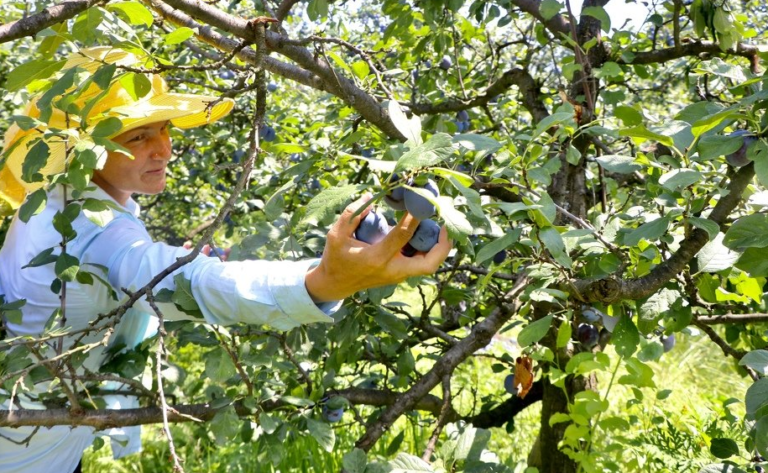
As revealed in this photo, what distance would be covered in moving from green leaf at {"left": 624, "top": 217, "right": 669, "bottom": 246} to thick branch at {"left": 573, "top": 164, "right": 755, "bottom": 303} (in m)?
0.09

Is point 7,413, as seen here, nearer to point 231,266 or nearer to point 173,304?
point 173,304

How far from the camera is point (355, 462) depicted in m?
1.11

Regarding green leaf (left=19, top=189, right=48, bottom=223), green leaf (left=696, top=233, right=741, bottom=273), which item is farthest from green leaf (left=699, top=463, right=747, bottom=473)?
green leaf (left=19, top=189, right=48, bottom=223)

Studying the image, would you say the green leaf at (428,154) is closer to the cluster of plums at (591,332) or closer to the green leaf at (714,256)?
the green leaf at (714,256)

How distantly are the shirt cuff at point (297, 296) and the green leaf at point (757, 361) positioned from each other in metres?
0.58

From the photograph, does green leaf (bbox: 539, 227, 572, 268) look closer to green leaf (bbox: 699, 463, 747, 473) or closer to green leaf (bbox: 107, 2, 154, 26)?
green leaf (bbox: 699, 463, 747, 473)

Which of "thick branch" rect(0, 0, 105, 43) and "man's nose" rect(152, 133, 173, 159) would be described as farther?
"man's nose" rect(152, 133, 173, 159)

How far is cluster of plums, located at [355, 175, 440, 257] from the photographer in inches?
33.9

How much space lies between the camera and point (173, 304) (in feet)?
3.98

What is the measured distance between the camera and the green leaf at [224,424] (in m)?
1.34

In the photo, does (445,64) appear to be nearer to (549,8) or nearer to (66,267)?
(549,8)

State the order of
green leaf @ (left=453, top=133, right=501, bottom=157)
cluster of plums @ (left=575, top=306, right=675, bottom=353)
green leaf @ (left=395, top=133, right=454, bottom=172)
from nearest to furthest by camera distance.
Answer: green leaf @ (left=395, top=133, right=454, bottom=172), green leaf @ (left=453, top=133, right=501, bottom=157), cluster of plums @ (left=575, top=306, right=675, bottom=353)

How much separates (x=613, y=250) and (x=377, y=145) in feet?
2.96

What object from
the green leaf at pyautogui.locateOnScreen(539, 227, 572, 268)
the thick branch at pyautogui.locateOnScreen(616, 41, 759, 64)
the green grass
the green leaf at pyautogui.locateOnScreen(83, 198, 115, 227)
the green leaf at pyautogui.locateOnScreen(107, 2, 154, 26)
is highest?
the thick branch at pyautogui.locateOnScreen(616, 41, 759, 64)
